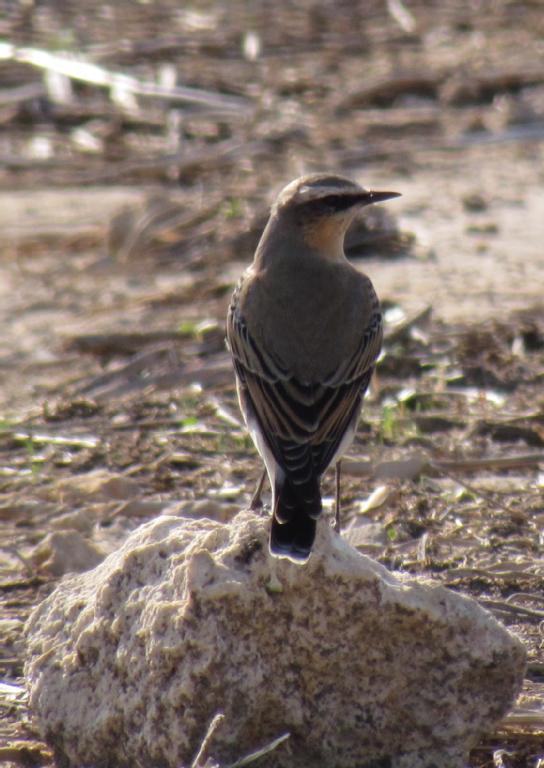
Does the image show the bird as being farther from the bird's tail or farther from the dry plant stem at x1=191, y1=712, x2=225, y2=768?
the dry plant stem at x1=191, y1=712, x2=225, y2=768

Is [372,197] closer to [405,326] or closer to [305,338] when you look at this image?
[305,338]

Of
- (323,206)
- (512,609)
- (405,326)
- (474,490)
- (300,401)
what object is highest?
(323,206)

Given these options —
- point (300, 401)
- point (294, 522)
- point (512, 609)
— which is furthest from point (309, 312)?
point (294, 522)

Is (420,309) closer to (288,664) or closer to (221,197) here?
(221,197)

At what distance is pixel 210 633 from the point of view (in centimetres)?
528

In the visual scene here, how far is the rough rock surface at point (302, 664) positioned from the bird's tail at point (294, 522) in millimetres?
88

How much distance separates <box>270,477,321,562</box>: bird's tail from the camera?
17.4ft

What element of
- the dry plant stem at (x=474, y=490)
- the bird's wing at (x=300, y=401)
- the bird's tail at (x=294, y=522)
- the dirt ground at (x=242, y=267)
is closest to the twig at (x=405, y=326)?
the dirt ground at (x=242, y=267)

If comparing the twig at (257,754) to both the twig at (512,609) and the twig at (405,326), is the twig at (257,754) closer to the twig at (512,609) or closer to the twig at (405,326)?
the twig at (512,609)

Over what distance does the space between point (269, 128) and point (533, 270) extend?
395 cm

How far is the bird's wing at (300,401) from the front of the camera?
21.5ft

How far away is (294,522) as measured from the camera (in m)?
5.36

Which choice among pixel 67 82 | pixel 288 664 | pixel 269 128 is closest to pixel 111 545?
pixel 288 664

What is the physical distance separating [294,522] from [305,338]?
1.94 metres
